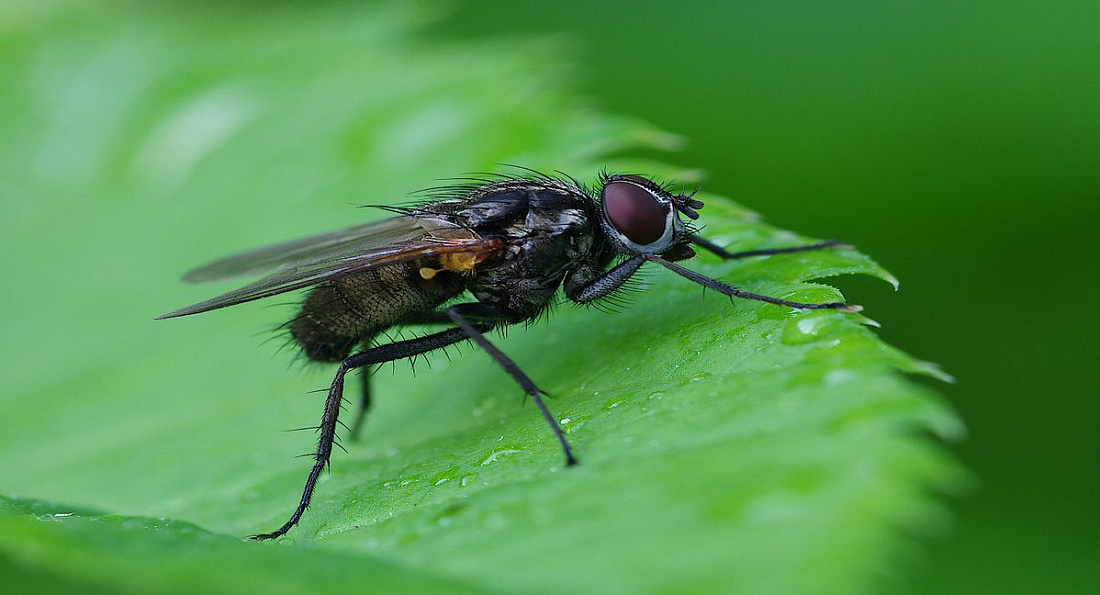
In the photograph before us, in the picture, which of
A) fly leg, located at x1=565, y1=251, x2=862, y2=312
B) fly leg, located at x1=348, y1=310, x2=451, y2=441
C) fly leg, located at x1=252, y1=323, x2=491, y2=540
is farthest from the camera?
fly leg, located at x1=348, y1=310, x2=451, y2=441

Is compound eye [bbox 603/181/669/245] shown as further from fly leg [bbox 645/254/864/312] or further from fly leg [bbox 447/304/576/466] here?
fly leg [bbox 447/304/576/466]

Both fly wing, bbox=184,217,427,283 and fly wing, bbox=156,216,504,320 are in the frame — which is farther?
fly wing, bbox=184,217,427,283

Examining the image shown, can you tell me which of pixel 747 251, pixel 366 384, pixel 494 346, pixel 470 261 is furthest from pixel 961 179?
pixel 366 384

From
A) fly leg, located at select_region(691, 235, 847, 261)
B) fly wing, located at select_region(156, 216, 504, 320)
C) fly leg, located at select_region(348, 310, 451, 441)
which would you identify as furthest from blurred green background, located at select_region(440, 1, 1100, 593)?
fly wing, located at select_region(156, 216, 504, 320)

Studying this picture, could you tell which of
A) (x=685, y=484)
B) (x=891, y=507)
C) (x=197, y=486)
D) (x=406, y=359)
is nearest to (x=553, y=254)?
(x=406, y=359)

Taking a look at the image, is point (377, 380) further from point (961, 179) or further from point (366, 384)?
point (961, 179)

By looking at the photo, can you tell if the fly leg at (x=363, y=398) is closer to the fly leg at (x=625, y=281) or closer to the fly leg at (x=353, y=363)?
the fly leg at (x=353, y=363)

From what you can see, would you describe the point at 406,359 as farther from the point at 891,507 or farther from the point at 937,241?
the point at 937,241
